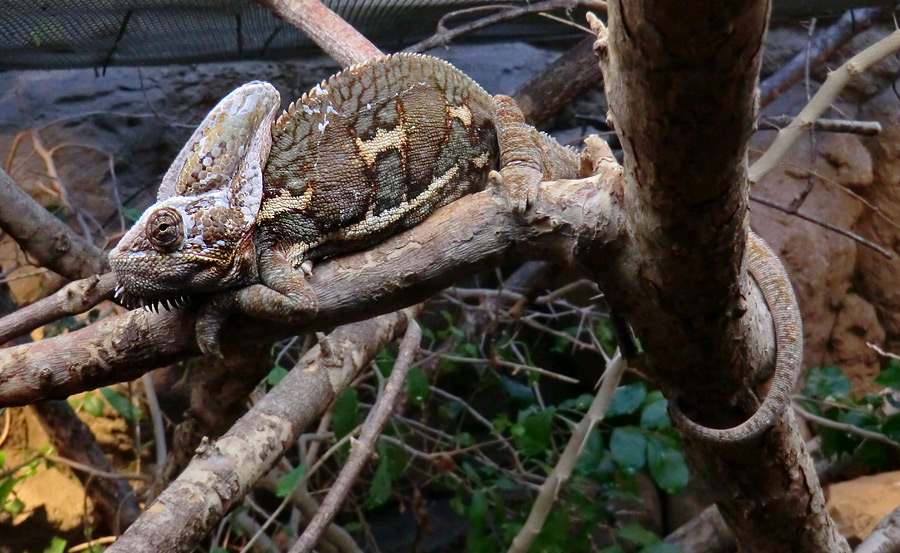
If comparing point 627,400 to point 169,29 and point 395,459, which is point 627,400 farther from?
point 169,29

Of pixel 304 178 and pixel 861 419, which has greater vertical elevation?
pixel 304 178

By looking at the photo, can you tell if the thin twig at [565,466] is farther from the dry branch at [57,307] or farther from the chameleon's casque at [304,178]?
the dry branch at [57,307]

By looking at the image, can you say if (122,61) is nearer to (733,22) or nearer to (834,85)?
(834,85)

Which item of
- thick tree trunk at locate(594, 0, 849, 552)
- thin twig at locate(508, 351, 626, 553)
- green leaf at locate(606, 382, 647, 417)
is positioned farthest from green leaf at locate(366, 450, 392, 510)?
thick tree trunk at locate(594, 0, 849, 552)

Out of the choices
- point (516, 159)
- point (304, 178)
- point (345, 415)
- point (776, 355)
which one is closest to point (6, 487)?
point (345, 415)

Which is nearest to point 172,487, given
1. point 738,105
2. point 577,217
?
point 577,217

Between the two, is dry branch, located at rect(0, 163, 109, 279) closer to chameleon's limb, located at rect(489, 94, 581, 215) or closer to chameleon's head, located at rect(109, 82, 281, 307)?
chameleon's head, located at rect(109, 82, 281, 307)
